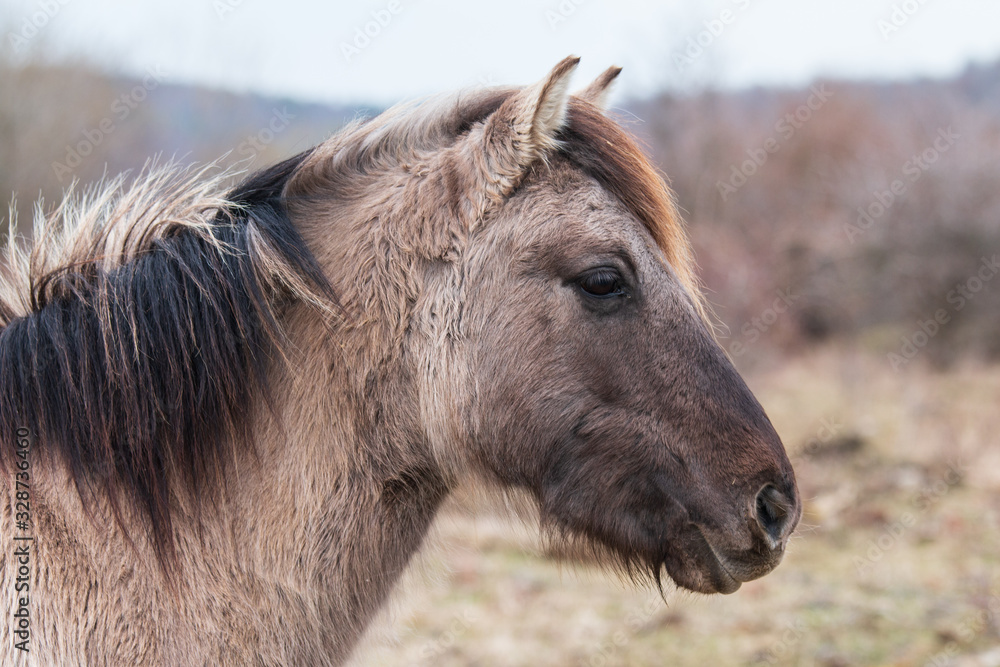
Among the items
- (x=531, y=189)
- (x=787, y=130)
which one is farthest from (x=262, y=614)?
(x=787, y=130)

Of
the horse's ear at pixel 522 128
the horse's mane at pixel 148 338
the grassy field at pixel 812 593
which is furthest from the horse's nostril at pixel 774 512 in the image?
the horse's mane at pixel 148 338

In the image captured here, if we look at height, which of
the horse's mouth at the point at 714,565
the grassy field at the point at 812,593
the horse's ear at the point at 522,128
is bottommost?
the grassy field at the point at 812,593

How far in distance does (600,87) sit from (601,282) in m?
0.98

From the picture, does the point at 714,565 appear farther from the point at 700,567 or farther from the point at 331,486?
the point at 331,486

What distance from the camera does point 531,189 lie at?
7.54 ft

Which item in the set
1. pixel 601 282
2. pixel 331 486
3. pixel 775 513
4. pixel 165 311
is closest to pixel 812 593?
pixel 775 513

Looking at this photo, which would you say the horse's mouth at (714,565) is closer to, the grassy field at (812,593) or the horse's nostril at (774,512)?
the horse's nostril at (774,512)

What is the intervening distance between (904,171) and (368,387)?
2147 cm

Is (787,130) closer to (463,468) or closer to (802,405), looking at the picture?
(802,405)

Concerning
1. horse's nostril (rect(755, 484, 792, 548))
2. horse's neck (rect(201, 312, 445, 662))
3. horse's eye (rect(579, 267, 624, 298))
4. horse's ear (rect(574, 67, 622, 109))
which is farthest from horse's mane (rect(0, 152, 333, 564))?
horse's nostril (rect(755, 484, 792, 548))

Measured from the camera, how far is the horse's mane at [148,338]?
2.02 meters

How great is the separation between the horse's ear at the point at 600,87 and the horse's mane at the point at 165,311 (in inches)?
15.1

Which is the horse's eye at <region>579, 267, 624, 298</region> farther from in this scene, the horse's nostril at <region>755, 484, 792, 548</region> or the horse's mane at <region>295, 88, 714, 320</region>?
the horse's nostril at <region>755, 484, 792, 548</region>

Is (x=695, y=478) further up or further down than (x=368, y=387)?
further down
